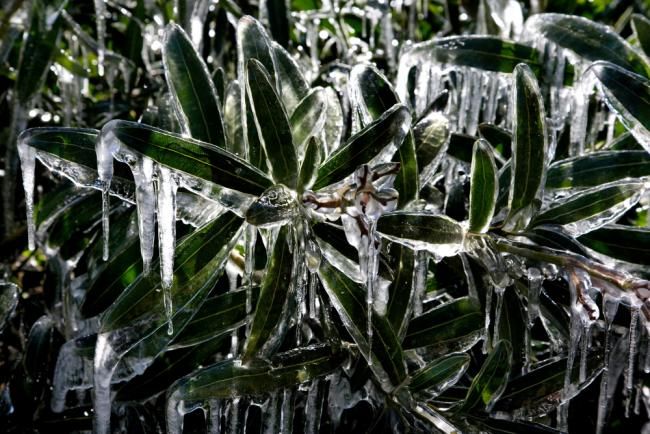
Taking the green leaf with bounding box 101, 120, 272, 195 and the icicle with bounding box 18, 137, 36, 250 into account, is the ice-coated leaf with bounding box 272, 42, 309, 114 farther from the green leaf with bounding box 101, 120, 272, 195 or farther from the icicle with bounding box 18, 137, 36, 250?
the icicle with bounding box 18, 137, 36, 250

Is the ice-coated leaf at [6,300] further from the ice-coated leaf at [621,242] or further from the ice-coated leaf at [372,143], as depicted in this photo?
the ice-coated leaf at [621,242]

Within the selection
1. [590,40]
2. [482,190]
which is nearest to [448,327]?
[482,190]

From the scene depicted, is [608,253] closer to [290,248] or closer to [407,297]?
[407,297]

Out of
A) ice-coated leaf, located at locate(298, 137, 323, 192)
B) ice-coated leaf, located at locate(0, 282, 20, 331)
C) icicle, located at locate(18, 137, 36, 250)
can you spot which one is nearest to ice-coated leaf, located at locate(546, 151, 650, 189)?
ice-coated leaf, located at locate(298, 137, 323, 192)

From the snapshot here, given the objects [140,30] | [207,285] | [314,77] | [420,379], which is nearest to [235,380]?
[207,285]

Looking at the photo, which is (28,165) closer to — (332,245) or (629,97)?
(332,245)
